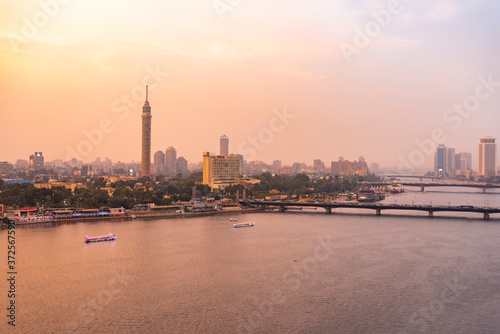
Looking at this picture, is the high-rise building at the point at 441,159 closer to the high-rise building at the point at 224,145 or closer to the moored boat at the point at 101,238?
the high-rise building at the point at 224,145

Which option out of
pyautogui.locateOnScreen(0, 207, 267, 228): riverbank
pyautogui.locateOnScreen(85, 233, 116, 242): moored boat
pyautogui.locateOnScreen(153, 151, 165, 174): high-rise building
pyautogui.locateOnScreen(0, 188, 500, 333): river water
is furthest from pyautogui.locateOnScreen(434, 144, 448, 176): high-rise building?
pyautogui.locateOnScreen(85, 233, 116, 242): moored boat

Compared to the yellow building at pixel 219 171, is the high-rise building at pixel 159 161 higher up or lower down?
higher up

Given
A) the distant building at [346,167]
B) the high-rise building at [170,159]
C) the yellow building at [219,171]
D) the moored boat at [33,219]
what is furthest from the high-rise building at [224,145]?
the moored boat at [33,219]

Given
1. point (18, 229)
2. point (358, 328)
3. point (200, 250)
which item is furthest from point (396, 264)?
point (18, 229)

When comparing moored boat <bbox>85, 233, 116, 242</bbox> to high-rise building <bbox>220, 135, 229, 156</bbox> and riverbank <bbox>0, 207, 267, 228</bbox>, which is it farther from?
high-rise building <bbox>220, 135, 229, 156</bbox>

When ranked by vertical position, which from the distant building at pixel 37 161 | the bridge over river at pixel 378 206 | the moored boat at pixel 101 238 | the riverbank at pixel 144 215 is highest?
the distant building at pixel 37 161

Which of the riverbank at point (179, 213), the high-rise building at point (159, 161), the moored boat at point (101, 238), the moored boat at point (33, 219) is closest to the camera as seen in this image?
the moored boat at point (101, 238)
